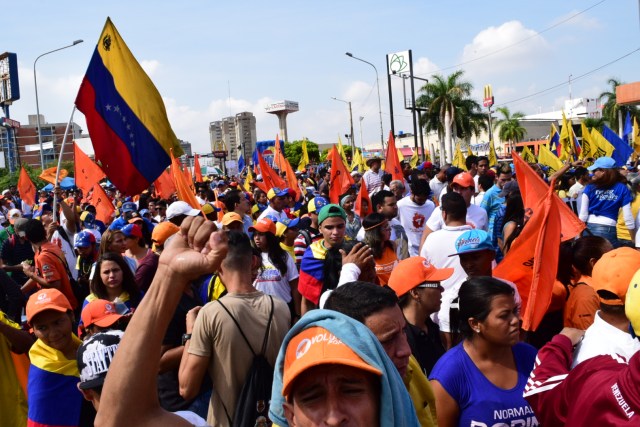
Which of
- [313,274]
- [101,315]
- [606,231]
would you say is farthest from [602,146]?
[101,315]

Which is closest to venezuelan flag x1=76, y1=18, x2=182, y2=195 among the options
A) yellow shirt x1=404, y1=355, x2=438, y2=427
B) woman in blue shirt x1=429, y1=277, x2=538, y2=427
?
woman in blue shirt x1=429, y1=277, x2=538, y2=427

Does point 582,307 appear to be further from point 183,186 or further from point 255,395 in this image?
point 183,186

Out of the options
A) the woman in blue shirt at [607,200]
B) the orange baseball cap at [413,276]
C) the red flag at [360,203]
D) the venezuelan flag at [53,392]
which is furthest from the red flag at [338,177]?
the venezuelan flag at [53,392]

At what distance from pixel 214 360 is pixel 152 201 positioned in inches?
398

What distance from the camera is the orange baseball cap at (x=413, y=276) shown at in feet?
12.4

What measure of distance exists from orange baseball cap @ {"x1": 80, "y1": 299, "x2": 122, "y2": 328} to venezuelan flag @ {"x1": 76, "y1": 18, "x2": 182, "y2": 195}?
149 centimetres

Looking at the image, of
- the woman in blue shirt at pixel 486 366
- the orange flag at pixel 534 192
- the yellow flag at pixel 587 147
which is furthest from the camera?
the yellow flag at pixel 587 147

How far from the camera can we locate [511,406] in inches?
116

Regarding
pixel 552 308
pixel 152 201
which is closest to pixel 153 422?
pixel 552 308

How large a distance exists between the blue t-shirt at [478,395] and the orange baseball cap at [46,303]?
2223mm

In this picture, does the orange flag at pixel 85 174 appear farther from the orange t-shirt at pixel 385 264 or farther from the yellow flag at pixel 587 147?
the yellow flag at pixel 587 147

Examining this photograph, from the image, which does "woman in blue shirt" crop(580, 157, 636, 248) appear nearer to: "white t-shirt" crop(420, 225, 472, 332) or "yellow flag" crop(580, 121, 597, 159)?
"white t-shirt" crop(420, 225, 472, 332)

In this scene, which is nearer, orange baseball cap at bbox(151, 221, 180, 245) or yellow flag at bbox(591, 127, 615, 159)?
orange baseball cap at bbox(151, 221, 180, 245)

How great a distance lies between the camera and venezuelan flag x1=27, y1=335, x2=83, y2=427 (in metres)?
3.65
